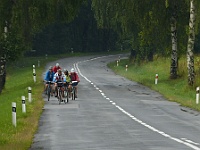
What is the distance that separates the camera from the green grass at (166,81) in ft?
100

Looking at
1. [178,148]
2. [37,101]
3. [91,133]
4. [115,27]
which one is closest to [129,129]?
[91,133]

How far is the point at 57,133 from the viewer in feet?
53.4

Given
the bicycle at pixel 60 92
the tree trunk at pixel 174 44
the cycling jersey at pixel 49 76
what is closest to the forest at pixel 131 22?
the tree trunk at pixel 174 44

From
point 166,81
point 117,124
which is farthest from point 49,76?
point 117,124

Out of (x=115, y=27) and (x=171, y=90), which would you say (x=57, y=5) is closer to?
(x=171, y=90)

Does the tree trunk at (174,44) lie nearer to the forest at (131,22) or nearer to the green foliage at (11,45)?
the forest at (131,22)

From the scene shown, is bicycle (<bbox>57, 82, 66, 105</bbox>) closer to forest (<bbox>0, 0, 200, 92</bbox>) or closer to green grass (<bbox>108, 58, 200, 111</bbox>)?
green grass (<bbox>108, 58, 200, 111</bbox>)

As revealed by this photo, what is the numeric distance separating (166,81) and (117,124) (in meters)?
21.5

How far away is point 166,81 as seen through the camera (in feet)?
130

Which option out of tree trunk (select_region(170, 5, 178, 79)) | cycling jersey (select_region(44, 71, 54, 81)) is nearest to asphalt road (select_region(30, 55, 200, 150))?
cycling jersey (select_region(44, 71, 54, 81))

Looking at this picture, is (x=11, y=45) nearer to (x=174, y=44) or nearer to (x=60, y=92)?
(x=60, y=92)

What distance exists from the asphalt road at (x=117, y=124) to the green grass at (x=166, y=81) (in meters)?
0.90

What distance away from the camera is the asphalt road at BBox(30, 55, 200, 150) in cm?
1375

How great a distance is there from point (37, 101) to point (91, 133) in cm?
1211
